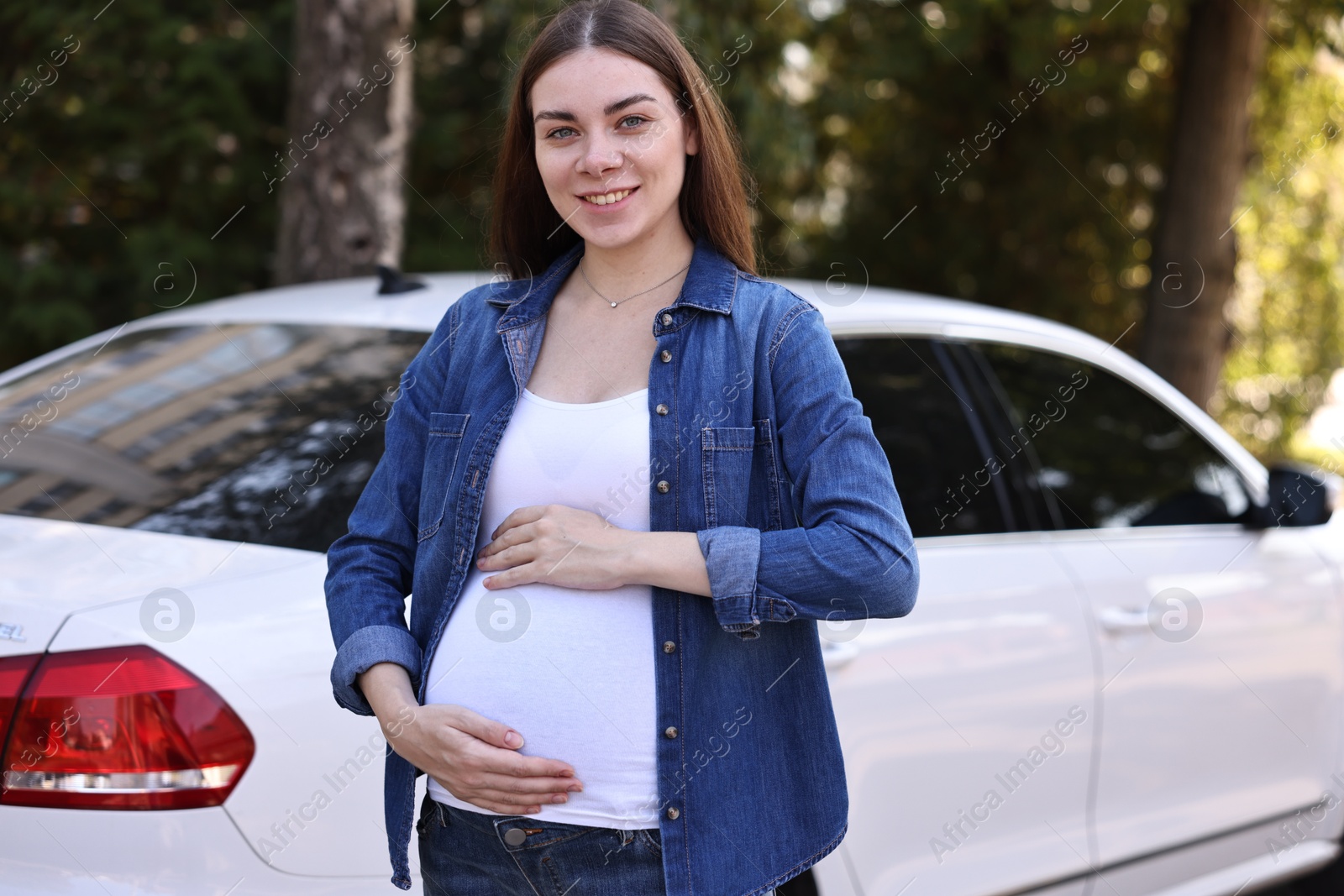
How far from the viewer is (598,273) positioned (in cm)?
183

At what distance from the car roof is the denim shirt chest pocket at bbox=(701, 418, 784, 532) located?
1020 mm

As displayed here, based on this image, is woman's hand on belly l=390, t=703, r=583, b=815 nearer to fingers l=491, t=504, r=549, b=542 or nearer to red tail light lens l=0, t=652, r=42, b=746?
fingers l=491, t=504, r=549, b=542

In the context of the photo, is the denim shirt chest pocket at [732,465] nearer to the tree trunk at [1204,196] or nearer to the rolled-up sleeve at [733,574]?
the rolled-up sleeve at [733,574]

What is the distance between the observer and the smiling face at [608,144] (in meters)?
1.70

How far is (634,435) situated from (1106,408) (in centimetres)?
212

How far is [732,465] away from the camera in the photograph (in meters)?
1.65

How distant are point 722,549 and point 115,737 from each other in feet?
3.17

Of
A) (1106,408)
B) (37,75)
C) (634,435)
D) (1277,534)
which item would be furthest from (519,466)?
(37,75)

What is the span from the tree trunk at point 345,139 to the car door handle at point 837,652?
299 cm

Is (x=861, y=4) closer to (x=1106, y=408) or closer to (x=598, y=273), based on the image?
(x=1106, y=408)

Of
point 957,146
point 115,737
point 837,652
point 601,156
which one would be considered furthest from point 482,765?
point 957,146

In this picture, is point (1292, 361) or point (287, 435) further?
point (1292, 361)

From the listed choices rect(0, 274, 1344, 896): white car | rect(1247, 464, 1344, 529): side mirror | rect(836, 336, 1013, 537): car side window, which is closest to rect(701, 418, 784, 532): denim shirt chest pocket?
rect(0, 274, 1344, 896): white car

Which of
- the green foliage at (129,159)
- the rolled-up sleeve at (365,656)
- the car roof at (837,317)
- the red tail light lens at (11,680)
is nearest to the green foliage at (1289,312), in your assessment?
the car roof at (837,317)
